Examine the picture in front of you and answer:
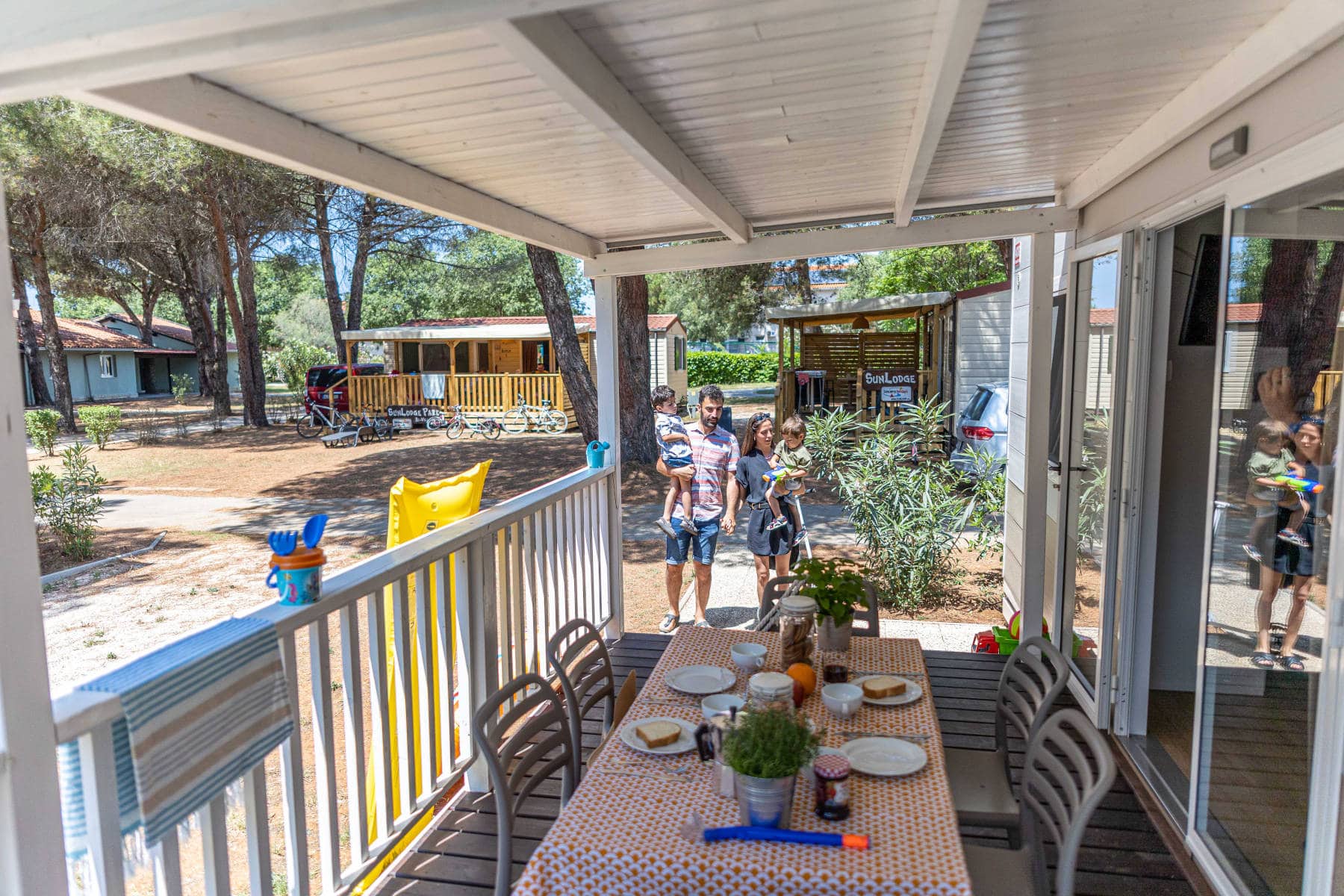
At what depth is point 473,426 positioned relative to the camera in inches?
721

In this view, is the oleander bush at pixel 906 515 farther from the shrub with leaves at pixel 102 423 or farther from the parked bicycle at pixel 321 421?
the shrub with leaves at pixel 102 423

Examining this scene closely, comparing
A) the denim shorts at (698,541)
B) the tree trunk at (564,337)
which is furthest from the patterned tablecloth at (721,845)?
the tree trunk at (564,337)

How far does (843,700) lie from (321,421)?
A: 18.8 metres

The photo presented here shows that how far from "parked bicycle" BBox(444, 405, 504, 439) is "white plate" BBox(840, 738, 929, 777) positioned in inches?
625

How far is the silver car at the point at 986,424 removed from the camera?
9812 millimetres

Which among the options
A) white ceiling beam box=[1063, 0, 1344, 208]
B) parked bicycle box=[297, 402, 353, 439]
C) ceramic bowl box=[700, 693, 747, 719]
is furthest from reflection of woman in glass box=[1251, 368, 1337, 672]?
parked bicycle box=[297, 402, 353, 439]

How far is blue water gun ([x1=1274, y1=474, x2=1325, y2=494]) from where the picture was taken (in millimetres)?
2064

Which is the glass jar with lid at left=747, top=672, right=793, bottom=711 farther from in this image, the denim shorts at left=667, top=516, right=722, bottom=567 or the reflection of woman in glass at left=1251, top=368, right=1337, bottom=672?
the denim shorts at left=667, top=516, right=722, bottom=567

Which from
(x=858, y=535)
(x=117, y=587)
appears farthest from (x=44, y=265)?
(x=858, y=535)

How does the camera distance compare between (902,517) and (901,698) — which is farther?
(902,517)

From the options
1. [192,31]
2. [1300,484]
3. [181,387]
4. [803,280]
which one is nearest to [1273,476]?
[1300,484]

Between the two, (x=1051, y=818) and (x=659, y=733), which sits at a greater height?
(x=659, y=733)

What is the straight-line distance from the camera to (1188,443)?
3635mm

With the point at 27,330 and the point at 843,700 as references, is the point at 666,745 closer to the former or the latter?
the point at 843,700
